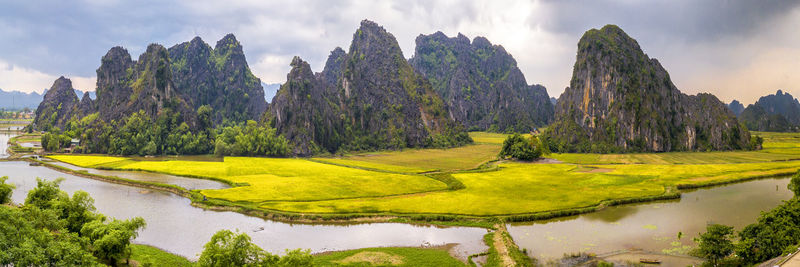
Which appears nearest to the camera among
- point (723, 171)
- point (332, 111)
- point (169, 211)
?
point (169, 211)

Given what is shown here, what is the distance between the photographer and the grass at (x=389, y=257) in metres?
34.8

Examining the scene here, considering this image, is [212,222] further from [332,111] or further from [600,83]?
[600,83]

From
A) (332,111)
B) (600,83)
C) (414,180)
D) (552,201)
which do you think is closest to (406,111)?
(332,111)

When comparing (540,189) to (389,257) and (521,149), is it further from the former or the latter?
(521,149)

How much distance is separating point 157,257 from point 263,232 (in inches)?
433

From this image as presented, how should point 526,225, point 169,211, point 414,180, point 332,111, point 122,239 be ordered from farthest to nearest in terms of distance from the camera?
point 332,111 < point 414,180 < point 169,211 < point 526,225 < point 122,239

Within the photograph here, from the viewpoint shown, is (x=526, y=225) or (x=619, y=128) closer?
(x=526, y=225)

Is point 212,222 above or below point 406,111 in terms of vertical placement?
below

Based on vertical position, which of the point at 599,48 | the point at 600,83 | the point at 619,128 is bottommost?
the point at 619,128

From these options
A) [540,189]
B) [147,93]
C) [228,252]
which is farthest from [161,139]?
[228,252]

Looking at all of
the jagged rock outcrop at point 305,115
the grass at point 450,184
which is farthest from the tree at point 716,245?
the jagged rock outcrop at point 305,115

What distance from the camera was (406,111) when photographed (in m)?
180

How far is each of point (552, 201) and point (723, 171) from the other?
49.9 metres

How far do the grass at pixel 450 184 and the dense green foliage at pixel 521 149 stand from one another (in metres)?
4.86
